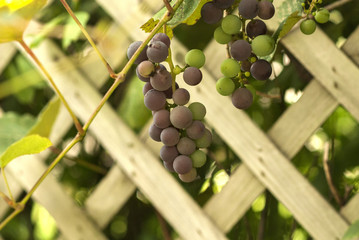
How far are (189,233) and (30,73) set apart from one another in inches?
22.7

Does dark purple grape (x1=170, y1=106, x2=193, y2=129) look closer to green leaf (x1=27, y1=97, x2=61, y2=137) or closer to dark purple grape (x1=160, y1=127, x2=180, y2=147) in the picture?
dark purple grape (x1=160, y1=127, x2=180, y2=147)

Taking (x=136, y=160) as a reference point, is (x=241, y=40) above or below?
above

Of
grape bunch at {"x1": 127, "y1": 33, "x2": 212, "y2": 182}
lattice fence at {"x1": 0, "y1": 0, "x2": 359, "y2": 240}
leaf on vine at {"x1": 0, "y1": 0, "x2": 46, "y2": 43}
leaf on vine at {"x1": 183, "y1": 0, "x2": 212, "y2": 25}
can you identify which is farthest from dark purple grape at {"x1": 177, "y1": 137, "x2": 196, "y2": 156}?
lattice fence at {"x1": 0, "y1": 0, "x2": 359, "y2": 240}

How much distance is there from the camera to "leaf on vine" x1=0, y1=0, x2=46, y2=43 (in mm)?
479

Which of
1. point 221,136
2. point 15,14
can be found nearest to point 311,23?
point 15,14

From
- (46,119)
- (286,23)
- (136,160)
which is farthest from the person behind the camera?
(136,160)

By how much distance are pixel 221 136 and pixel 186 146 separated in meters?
0.50

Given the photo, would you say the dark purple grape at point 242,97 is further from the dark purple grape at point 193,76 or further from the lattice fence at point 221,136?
the lattice fence at point 221,136

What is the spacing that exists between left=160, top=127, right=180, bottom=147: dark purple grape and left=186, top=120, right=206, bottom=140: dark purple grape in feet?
0.03

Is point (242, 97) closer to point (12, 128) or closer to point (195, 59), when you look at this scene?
point (195, 59)

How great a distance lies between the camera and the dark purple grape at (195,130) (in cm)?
39

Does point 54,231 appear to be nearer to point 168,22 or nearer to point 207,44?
point 207,44

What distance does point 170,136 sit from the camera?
0.39 metres

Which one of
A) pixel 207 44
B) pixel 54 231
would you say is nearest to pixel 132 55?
pixel 207 44
